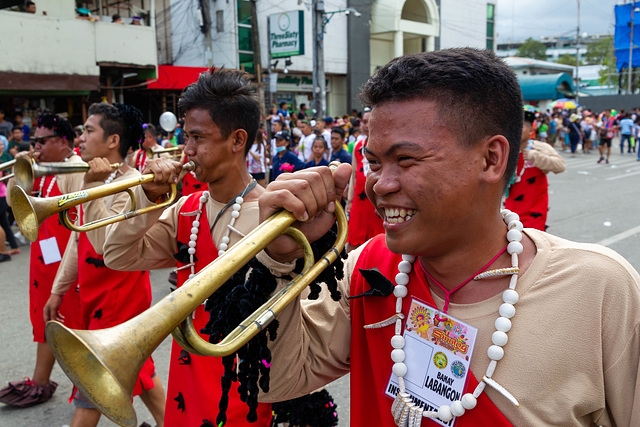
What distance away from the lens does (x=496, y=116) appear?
1.38 metres

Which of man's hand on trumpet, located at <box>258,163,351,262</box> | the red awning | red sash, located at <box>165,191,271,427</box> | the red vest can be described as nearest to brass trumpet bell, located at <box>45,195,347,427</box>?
man's hand on trumpet, located at <box>258,163,351,262</box>

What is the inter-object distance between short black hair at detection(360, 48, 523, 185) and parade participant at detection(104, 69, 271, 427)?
132 centimetres

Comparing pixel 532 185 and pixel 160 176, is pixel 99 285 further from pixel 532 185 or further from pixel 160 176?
pixel 532 185

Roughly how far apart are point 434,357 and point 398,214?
40cm

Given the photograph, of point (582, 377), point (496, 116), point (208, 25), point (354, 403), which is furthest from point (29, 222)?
point (208, 25)

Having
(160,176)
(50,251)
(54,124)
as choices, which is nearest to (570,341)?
(160,176)

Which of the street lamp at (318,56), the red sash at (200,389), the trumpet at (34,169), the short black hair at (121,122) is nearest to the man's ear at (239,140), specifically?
the red sash at (200,389)

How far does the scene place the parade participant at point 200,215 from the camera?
93.8 inches

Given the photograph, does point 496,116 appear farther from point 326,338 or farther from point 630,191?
point 630,191

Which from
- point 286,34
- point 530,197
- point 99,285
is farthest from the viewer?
point 286,34

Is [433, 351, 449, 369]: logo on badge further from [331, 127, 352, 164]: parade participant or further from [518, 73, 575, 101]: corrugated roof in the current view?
[518, 73, 575, 101]: corrugated roof

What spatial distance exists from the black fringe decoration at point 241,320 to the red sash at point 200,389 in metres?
0.76

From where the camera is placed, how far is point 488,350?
52.4 inches

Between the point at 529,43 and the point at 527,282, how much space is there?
336 feet
